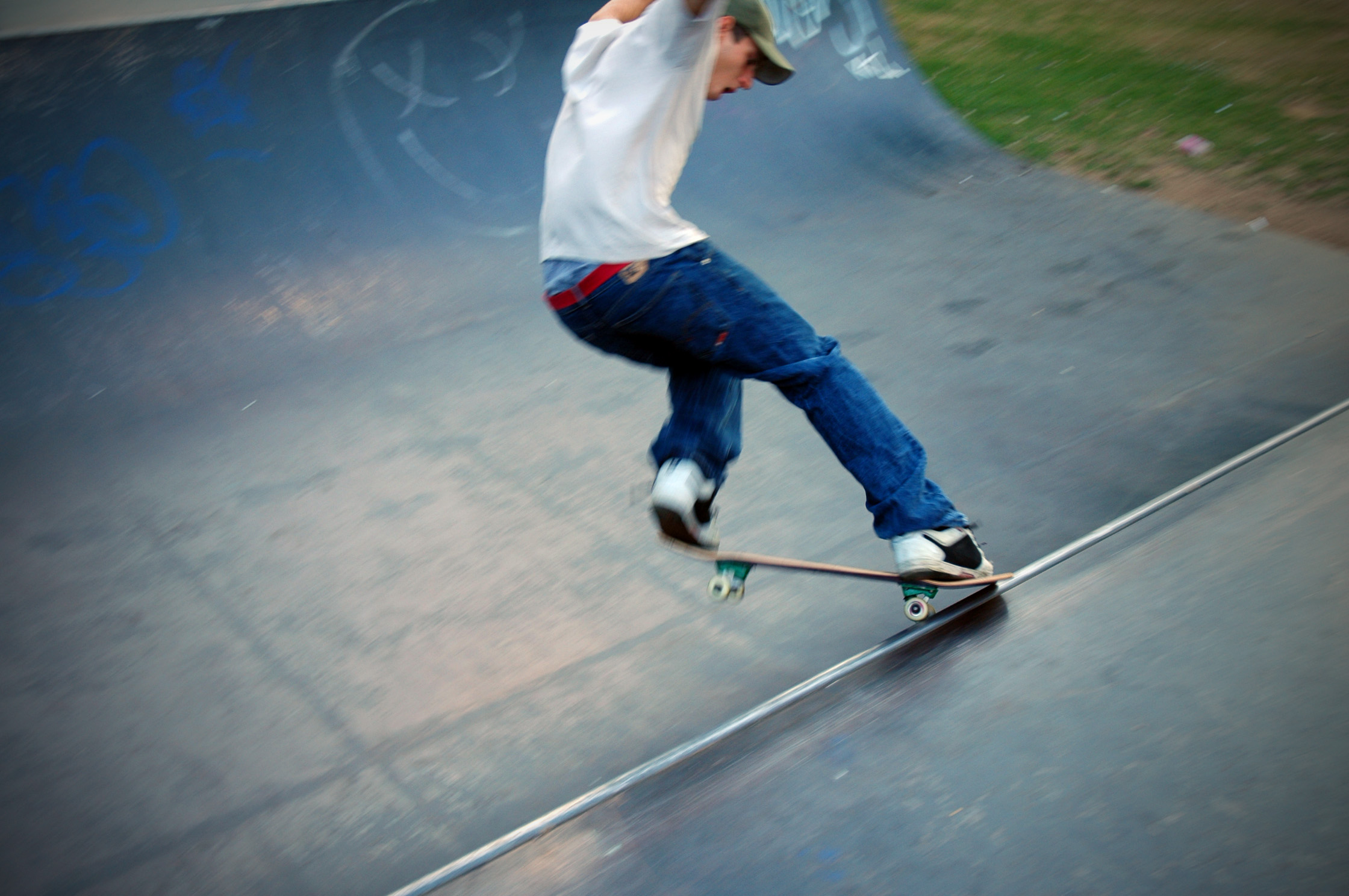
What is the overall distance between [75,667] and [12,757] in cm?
37

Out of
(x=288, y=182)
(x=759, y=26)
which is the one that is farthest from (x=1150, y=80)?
(x=759, y=26)

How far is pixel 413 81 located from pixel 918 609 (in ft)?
15.0

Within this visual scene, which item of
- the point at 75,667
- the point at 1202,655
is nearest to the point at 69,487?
the point at 75,667

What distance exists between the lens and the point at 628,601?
2.92 meters

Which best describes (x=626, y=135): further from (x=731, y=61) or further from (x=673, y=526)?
(x=673, y=526)

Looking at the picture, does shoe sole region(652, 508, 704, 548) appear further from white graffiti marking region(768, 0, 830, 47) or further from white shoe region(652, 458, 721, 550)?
white graffiti marking region(768, 0, 830, 47)

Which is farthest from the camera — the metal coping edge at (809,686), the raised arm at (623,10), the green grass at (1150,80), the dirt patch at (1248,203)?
the green grass at (1150,80)

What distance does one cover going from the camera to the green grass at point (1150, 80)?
6293 mm

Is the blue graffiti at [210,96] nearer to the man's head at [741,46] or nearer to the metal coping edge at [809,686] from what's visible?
the man's head at [741,46]

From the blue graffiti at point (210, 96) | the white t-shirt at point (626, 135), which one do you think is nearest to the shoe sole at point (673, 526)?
the white t-shirt at point (626, 135)

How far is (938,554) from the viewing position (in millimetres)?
2455

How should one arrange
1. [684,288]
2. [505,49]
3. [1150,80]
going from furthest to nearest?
[1150,80], [505,49], [684,288]

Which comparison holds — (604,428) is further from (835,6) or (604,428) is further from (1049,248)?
(835,6)

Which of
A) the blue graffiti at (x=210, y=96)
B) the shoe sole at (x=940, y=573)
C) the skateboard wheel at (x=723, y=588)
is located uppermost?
the blue graffiti at (x=210, y=96)
